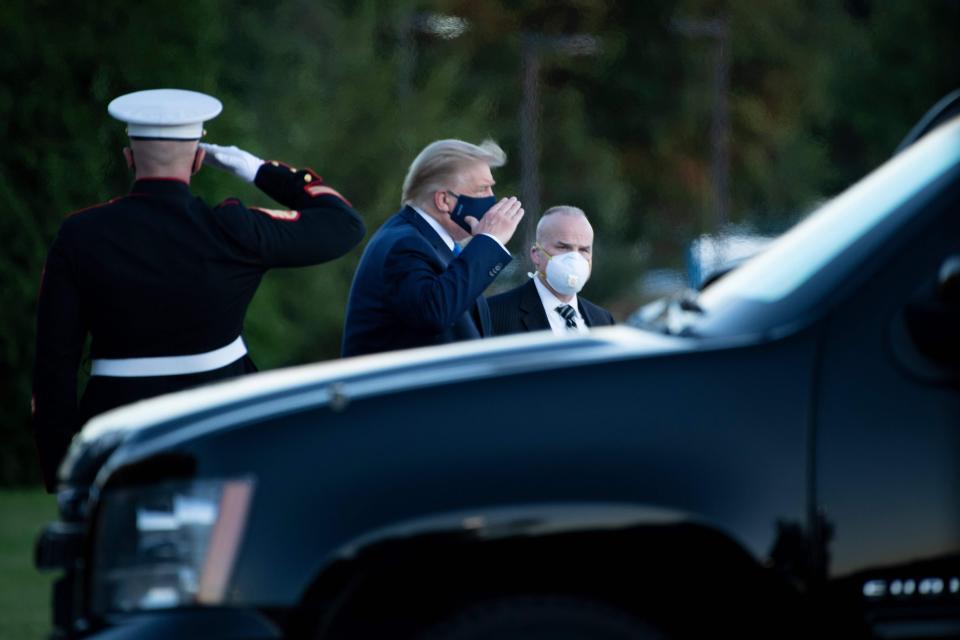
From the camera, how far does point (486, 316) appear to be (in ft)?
20.2

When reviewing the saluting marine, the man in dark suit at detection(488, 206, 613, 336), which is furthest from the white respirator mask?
the saluting marine

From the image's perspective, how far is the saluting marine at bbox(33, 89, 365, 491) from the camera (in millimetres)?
5070

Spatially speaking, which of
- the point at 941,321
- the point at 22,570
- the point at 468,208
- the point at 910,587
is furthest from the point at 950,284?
the point at 22,570

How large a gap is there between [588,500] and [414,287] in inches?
94.6

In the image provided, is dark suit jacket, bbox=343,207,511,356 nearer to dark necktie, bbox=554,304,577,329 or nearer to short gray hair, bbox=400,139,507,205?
short gray hair, bbox=400,139,507,205

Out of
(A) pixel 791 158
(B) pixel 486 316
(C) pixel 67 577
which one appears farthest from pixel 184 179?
(A) pixel 791 158

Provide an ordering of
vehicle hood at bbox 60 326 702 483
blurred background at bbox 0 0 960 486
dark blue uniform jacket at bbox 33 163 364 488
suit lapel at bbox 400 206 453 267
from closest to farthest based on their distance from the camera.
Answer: vehicle hood at bbox 60 326 702 483 < dark blue uniform jacket at bbox 33 163 364 488 < suit lapel at bbox 400 206 453 267 < blurred background at bbox 0 0 960 486

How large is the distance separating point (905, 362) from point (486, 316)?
116 inches

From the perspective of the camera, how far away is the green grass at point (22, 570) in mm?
8391

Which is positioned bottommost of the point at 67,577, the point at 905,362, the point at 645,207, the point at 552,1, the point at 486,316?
the point at 67,577

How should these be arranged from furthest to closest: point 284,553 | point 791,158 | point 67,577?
point 791,158 → point 67,577 → point 284,553

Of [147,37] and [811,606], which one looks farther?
[147,37]

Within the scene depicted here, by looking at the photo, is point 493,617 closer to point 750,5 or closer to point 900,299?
point 900,299

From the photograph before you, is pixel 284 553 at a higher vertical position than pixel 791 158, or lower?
lower
